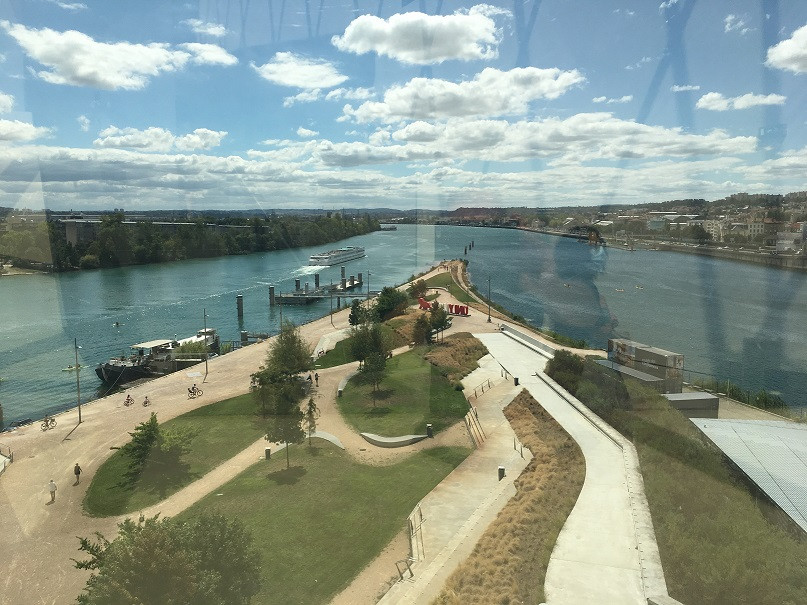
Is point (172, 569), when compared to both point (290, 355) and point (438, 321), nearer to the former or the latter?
point (290, 355)

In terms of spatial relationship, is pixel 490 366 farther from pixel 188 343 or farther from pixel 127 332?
pixel 127 332

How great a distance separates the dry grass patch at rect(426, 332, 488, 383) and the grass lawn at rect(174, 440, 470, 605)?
112 inches

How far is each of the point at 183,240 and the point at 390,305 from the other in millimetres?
15897

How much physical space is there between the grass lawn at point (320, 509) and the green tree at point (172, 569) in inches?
17.6

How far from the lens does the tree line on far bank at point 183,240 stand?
20623mm

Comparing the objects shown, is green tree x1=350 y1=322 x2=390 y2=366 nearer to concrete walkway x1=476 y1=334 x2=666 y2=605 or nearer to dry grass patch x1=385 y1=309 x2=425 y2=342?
dry grass patch x1=385 y1=309 x2=425 y2=342

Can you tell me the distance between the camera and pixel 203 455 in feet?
19.1

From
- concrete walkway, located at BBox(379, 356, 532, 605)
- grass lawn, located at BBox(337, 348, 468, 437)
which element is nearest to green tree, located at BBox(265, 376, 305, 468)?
grass lawn, located at BBox(337, 348, 468, 437)

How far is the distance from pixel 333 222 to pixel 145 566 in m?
31.2

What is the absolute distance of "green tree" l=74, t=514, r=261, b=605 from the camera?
2.41 metres

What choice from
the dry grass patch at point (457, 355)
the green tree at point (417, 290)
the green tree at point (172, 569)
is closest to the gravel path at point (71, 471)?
the green tree at point (172, 569)

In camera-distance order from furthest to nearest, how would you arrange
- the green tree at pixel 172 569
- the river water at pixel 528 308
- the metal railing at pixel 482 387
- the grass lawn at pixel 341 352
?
1. the river water at pixel 528 308
2. the grass lawn at pixel 341 352
3. the metal railing at pixel 482 387
4. the green tree at pixel 172 569

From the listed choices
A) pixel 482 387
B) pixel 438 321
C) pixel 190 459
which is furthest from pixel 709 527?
pixel 438 321

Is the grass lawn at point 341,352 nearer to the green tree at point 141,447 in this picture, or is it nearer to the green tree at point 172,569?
the green tree at point 141,447
